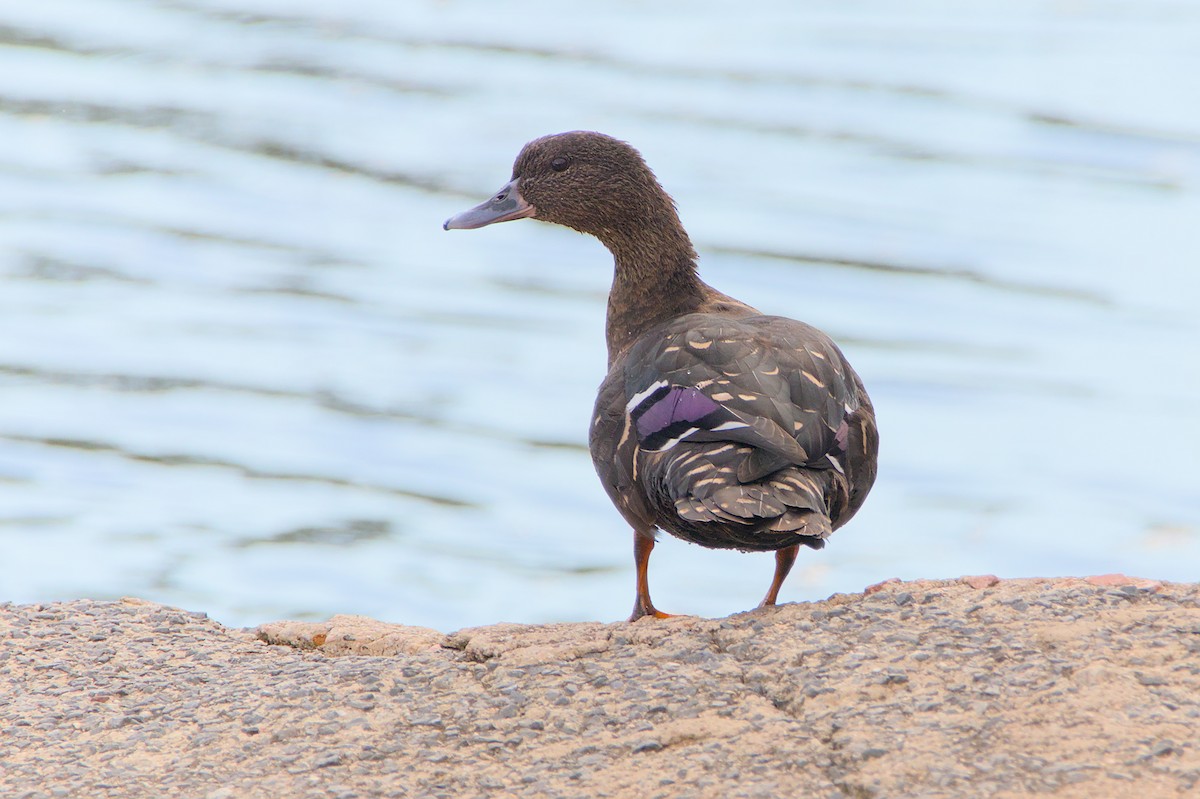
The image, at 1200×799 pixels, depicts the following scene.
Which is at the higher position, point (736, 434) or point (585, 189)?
point (585, 189)

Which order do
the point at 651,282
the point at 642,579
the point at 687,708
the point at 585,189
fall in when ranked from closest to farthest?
the point at 687,708, the point at 642,579, the point at 651,282, the point at 585,189

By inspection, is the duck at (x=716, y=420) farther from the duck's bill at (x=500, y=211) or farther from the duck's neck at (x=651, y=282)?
the duck's bill at (x=500, y=211)

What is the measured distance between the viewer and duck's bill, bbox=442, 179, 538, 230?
672cm

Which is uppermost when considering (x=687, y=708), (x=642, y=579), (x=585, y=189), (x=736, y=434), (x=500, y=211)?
(x=585, y=189)

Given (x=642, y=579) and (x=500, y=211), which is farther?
(x=500, y=211)

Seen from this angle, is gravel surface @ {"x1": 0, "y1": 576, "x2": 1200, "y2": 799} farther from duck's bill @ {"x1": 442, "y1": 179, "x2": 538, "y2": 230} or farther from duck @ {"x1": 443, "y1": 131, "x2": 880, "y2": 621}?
duck's bill @ {"x1": 442, "y1": 179, "x2": 538, "y2": 230}

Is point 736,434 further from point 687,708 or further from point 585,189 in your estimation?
point 585,189

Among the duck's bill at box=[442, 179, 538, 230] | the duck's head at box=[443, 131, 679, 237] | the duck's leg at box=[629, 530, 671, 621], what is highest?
the duck's head at box=[443, 131, 679, 237]

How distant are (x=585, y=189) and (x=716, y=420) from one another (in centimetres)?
209

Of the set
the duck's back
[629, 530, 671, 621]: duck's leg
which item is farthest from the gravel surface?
[629, 530, 671, 621]: duck's leg

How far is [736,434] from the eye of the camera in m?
4.48

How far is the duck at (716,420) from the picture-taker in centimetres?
435

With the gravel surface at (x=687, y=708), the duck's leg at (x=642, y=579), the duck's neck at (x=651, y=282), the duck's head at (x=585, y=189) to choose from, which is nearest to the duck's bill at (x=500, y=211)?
the duck's head at (x=585, y=189)

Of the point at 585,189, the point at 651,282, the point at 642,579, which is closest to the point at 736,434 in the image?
the point at 642,579
